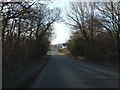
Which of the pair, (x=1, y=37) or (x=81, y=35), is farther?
(x=81, y=35)

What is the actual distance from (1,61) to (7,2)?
207 inches

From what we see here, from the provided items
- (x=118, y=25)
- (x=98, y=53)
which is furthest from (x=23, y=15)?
(x=98, y=53)

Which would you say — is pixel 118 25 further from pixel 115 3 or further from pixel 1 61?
pixel 1 61

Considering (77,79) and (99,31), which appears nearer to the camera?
(77,79)

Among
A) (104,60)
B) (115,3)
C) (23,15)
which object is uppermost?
(115,3)

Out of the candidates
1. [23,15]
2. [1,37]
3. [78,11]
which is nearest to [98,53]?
[78,11]

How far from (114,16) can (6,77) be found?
32.4 m

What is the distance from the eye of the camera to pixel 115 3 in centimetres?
4669

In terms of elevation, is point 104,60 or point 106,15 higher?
point 106,15

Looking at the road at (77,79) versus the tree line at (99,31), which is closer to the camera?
the road at (77,79)

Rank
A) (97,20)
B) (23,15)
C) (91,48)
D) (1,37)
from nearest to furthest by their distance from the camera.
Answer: (1,37) < (23,15) < (97,20) < (91,48)

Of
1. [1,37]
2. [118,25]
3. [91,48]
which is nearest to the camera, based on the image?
[1,37]

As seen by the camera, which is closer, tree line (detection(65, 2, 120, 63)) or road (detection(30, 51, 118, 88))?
road (detection(30, 51, 118, 88))

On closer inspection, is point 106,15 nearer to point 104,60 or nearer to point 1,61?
point 104,60
